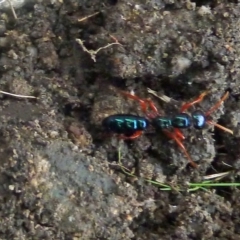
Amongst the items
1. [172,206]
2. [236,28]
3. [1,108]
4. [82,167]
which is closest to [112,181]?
[82,167]

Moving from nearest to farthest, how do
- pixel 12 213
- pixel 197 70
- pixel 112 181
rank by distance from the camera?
pixel 12 213 → pixel 112 181 → pixel 197 70

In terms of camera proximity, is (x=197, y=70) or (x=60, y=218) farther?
(x=197, y=70)

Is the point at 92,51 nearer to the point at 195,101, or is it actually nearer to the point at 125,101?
the point at 125,101

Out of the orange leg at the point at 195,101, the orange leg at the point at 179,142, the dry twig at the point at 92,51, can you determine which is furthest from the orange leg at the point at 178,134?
the dry twig at the point at 92,51

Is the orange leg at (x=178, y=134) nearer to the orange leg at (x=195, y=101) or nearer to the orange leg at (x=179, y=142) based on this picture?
the orange leg at (x=179, y=142)

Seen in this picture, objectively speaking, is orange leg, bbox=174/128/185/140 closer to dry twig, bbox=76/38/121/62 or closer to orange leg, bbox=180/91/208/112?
orange leg, bbox=180/91/208/112

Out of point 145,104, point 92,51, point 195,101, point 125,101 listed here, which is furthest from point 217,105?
point 92,51

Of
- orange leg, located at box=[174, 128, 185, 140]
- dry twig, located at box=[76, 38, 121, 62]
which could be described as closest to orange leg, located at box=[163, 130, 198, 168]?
orange leg, located at box=[174, 128, 185, 140]

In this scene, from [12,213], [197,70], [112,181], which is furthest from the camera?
[197,70]

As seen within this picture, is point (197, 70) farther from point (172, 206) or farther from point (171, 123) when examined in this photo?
point (172, 206)
